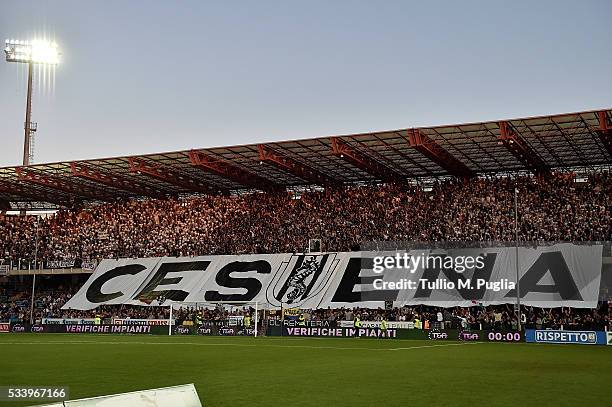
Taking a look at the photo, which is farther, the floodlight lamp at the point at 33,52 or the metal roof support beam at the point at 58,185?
the floodlight lamp at the point at 33,52

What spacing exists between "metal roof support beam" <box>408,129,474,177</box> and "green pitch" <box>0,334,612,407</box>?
21096mm

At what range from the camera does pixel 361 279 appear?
5091 centimetres

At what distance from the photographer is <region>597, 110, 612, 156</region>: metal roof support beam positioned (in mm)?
43309

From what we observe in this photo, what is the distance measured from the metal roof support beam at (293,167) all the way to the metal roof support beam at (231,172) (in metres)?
4.38

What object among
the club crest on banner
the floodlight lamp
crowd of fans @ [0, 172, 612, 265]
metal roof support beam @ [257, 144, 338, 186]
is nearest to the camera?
crowd of fans @ [0, 172, 612, 265]

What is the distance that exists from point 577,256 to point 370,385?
107 feet

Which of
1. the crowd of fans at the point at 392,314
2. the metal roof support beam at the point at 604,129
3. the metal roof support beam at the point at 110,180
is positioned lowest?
the crowd of fans at the point at 392,314

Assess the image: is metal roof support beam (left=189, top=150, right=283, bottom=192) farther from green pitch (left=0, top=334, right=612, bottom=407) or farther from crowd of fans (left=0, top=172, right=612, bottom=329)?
green pitch (left=0, top=334, right=612, bottom=407)

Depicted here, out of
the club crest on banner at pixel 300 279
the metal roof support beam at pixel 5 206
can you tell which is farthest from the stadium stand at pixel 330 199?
the metal roof support beam at pixel 5 206

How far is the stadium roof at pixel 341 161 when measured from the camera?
47188mm

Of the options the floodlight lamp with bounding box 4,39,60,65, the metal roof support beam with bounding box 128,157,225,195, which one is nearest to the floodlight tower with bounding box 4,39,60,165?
the floodlight lamp with bounding box 4,39,60,65

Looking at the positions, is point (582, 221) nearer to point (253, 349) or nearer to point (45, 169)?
point (253, 349)

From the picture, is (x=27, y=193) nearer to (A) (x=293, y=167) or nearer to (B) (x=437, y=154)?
(A) (x=293, y=167)

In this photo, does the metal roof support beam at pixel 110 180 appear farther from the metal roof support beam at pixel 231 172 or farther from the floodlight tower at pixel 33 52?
the floodlight tower at pixel 33 52
